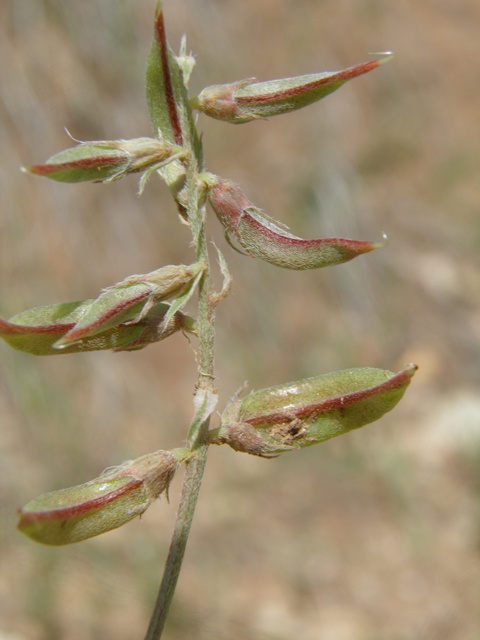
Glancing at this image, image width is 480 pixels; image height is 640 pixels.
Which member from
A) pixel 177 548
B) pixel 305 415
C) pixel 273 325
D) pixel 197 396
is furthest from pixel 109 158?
pixel 273 325

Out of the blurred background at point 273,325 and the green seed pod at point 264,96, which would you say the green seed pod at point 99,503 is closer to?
the green seed pod at point 264,96

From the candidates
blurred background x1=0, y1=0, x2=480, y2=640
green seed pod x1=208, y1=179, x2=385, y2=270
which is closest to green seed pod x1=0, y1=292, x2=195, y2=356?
green seed pod x1=208, y1=179, x2=385, y2=270

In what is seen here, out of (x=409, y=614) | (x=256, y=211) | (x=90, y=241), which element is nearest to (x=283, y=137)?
(x=90, y=241)

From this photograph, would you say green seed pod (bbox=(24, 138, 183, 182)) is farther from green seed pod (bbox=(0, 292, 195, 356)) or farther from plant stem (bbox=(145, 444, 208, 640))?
plant stem (bbox=(145, 444, 208, 640))

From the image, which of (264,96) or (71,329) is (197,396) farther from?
(264,96)

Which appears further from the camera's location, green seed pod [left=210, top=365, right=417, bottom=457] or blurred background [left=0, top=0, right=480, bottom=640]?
blurred background [left=0, top=0, right=480, bottom=640]

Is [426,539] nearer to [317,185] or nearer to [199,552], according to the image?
[199,552]

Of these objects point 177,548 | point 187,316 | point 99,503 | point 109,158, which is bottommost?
point 177,548

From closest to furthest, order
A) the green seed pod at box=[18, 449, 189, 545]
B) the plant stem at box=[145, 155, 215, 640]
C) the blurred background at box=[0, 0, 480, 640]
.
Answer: the green seed pod at box=[18, 449, 189, 545] < the plant stem at box=[145, 155, 215, 640] < the blurred background at box=[0, 0, 480, 640]
